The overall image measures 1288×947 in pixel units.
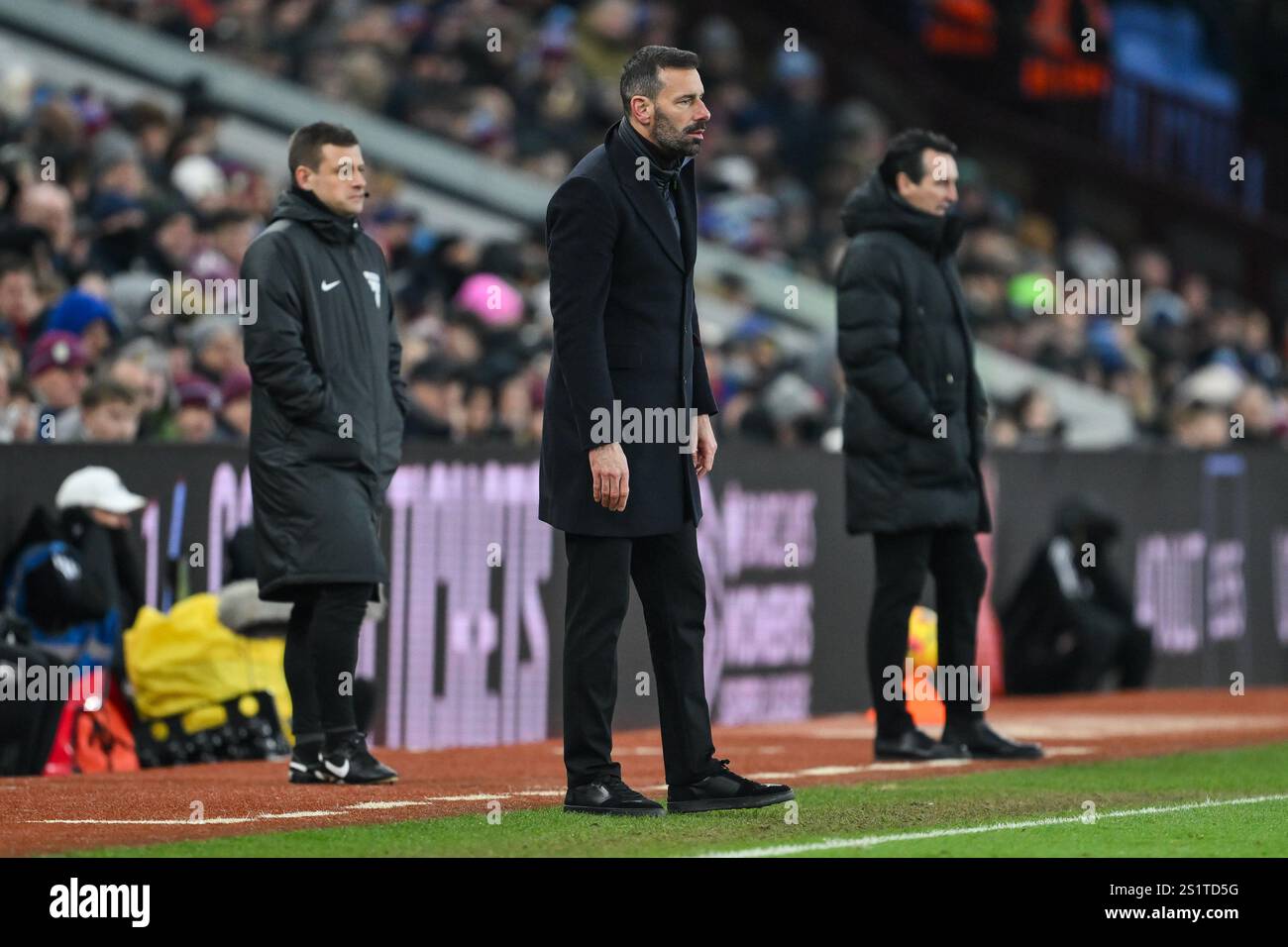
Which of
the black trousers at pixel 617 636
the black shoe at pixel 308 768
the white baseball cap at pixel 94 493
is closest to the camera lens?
the black trousers at pixel 617 636

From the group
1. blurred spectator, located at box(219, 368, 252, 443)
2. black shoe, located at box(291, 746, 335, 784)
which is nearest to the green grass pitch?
black shoe, located at box(291, 746, 335, 784)

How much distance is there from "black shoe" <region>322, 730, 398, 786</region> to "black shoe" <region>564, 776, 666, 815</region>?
1.24m

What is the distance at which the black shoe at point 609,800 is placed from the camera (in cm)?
755

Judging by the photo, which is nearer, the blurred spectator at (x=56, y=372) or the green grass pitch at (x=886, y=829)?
the green grass pitch at (x=886, y=829)

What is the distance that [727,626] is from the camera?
12.9 m

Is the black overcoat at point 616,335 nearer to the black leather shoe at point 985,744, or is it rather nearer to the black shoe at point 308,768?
the black shoe at point 308,768

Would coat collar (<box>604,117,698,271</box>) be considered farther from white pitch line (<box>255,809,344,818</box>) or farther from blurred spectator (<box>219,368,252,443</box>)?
blurred spectator (<box>219,368,252,443</box>)

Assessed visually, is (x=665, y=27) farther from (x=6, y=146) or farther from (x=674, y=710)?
(x=674, y=710)

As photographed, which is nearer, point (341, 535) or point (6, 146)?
point (341, 535)

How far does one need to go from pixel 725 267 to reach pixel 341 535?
41.8 ft

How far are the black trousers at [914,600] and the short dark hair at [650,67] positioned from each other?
2925 millimetres

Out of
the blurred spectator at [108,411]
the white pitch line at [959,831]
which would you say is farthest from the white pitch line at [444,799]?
the blurred spectator at [108,411]

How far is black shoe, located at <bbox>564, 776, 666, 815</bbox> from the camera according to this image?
755cm

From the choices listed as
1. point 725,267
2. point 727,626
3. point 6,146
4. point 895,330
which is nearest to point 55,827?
point 895,330
